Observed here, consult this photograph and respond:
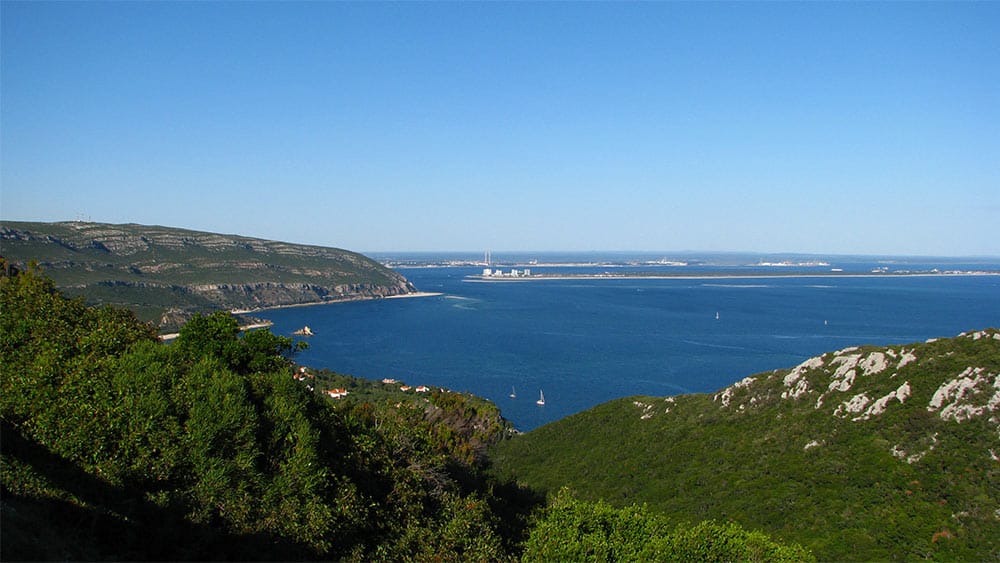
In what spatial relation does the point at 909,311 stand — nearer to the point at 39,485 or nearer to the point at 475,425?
the point at 475,425

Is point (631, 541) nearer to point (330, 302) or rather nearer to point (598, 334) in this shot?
point (598, 334)

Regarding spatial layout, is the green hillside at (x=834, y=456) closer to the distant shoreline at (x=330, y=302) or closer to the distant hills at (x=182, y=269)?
the distant hills at (x=182, y=269)

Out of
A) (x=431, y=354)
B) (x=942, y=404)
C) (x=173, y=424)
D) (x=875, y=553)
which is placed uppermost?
(x=173, y=424)

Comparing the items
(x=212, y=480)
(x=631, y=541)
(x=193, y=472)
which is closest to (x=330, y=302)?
(x=193, y=472)

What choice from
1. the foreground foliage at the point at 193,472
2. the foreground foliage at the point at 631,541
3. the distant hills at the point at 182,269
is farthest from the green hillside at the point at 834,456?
the distant hills at the point at 182,269

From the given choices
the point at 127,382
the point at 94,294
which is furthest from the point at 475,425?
the point at 94,294

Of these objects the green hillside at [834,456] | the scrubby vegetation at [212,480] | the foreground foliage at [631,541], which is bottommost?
the green hillside at [834,456]
